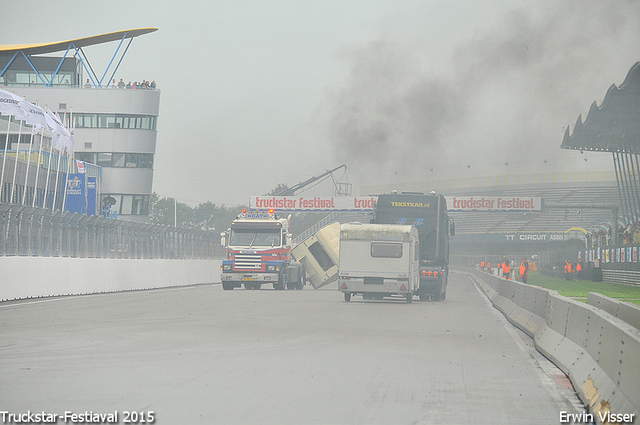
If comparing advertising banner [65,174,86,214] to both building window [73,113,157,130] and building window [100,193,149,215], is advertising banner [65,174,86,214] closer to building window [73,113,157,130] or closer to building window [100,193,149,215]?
building window [100,193,149,215]

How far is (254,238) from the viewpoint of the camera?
3791cm

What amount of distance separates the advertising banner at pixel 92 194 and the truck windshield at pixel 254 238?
138 ft

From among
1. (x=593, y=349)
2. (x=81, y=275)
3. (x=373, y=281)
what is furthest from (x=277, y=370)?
(x=81, y=275)

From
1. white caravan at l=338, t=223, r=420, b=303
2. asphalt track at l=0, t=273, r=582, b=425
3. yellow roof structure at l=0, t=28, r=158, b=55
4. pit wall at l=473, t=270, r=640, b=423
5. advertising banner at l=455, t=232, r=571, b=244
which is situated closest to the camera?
pit wall at l=473, t=270, r=640, b=423

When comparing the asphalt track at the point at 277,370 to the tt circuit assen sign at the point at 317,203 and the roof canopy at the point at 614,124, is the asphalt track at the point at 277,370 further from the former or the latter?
the tt circuit assen sign at the point at 317,203

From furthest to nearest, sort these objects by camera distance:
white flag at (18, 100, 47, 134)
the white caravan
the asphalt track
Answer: white flag at (18, 100, 47, 134) → the white caravan → the asphalt track

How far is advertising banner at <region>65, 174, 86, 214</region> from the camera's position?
71.6 m

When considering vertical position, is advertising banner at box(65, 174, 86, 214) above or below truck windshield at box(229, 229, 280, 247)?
above

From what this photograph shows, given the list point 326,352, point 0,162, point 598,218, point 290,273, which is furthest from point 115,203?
point 326,352

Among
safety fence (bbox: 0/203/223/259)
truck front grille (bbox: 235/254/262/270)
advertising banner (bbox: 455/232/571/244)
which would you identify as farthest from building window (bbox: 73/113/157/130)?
truck front grille (bbox: 235/254/262/270)

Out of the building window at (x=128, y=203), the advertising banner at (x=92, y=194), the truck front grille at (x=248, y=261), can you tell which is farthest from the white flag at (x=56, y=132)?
the building window at (x=128, y=203)

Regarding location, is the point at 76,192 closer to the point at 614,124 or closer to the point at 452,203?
the point at 452,203

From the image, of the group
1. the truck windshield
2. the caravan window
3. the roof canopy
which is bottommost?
the caravan window

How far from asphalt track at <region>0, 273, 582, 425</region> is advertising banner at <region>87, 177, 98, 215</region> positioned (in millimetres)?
58773
